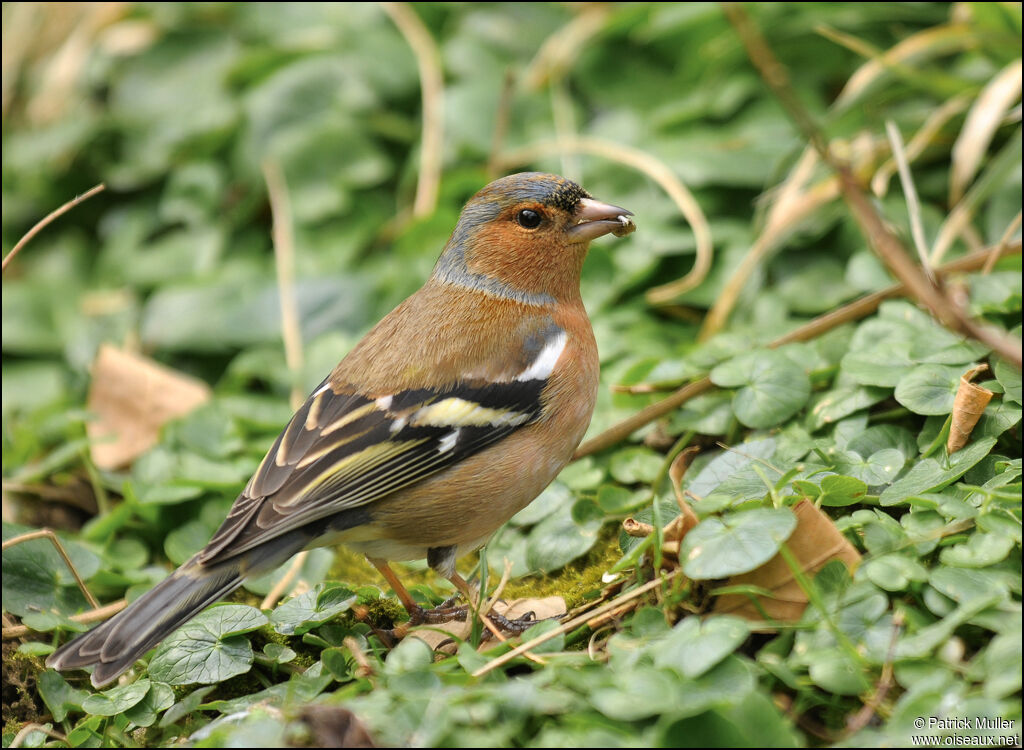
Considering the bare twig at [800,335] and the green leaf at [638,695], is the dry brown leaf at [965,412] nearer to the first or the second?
the bare twig at [800,335]

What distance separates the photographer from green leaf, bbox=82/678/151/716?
264 centimetres

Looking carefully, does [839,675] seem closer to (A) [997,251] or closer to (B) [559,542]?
(B) [559,542]

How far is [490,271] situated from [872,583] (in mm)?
1617

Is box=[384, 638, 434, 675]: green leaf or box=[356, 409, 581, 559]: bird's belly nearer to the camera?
box=[384, 638, 434, 675]: green leaf

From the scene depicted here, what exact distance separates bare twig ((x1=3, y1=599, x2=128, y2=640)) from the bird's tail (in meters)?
0.52

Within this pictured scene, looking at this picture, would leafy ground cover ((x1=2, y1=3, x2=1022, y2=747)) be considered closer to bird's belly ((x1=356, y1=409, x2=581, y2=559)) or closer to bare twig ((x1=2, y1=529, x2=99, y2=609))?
bare twig ((x1=2, y1=529, x2=99, y2=609))

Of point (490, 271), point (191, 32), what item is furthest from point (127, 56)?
point (490, 271)

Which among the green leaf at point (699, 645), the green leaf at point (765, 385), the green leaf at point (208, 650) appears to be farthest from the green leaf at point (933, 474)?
the green leaf at point (208, 650)

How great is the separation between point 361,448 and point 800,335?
1706mm

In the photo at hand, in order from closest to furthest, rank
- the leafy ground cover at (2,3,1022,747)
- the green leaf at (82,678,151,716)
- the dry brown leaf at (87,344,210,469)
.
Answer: the leafy ground cover at (2,3,1022,747)
the green leaf at (82,678,151,716)
the dry brown leaf at (87,344,210,469)

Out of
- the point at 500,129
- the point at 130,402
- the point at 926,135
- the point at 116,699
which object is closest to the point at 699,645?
the point at 116,699

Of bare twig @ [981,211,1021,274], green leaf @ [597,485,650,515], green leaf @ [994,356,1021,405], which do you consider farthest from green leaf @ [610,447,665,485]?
bare twig @ [981,211,1021,274]

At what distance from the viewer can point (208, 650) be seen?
9.05 ft

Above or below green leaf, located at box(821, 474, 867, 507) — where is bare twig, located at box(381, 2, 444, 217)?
above
